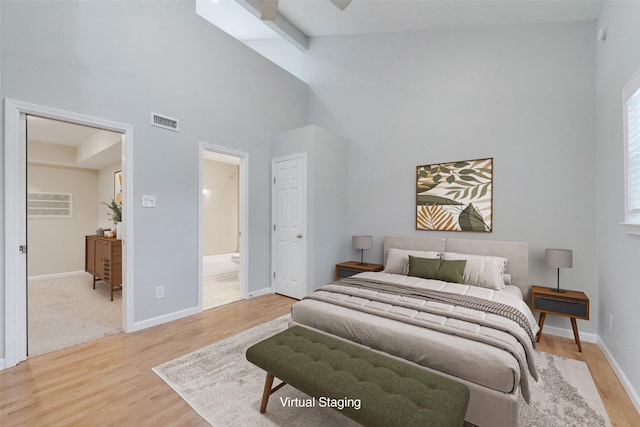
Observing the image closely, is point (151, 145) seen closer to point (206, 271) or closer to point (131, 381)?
point (131, 381)

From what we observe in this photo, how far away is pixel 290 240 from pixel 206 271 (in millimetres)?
2358

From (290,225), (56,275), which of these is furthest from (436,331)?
(56,275)

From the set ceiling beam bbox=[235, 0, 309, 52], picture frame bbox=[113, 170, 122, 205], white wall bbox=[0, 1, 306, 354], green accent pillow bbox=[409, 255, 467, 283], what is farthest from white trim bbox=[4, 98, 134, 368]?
green accent pillow bbox=[409, 255, 467, 283]

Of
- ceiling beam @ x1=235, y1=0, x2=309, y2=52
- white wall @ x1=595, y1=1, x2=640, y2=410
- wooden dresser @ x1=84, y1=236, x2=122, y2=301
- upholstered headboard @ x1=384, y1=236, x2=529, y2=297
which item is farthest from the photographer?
wooden dresser @ x1=84, y1=236, x2=122, y2=301

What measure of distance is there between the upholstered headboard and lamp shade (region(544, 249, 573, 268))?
0.26 metres

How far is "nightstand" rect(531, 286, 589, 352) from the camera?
2592 millimetres

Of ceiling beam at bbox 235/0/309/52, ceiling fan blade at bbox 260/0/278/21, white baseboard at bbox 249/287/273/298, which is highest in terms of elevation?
ceiling beam at bbox 235/0/309/52

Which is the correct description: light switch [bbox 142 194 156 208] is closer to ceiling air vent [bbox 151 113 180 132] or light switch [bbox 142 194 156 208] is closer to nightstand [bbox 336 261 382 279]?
ceiling air vent [bbox 151 113 180 132]

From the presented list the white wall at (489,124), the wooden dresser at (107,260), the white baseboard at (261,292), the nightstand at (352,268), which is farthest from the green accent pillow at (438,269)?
the wooden dresser at (107,260)

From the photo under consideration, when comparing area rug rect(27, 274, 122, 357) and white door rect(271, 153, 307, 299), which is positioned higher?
white door rect(271, 153, 307, 299)

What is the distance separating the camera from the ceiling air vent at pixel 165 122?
310cm

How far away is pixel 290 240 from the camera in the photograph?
4219 millimetres

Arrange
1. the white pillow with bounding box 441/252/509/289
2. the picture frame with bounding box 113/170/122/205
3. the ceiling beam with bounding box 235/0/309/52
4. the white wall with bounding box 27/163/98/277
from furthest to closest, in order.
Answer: the white wall with bounding box 27/163/98/277
the picture frame with bounding box 113/170/122/205
the ceiling beam with bounding box 235/0/309/52
the white pillow with bounding box 441/252/509/289

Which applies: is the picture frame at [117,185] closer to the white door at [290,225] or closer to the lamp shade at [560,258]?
the white door at [290,225]
